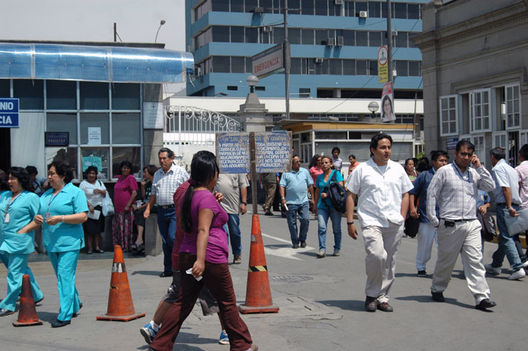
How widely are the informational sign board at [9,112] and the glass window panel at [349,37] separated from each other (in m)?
55.4

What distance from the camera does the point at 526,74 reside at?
67.3 feet

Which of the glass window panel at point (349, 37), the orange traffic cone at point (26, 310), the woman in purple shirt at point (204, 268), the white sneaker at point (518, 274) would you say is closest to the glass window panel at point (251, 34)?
the glass window panel at point (349, 37)

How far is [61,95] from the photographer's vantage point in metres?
14.6

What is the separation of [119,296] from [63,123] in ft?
25.8

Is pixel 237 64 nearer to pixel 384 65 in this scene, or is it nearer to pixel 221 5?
pixel 221 5

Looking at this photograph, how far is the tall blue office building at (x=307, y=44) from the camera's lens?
62531 mm

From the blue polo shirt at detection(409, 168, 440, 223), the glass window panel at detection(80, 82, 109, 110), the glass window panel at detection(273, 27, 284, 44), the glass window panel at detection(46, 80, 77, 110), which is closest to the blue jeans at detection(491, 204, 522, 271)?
the blue polo shirt at detection(409, 168, 440, 223)

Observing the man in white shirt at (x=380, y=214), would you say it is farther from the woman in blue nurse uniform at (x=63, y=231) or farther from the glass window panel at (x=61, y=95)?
the glass window panel at (x=61, y=95)

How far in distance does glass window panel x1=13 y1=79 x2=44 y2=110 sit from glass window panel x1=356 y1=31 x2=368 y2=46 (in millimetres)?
54681

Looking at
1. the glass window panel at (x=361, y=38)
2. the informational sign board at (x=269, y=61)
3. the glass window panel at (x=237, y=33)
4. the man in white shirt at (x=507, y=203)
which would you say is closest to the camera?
the man in white shirt at (x=507, y=203)

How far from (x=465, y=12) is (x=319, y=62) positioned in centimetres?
4234

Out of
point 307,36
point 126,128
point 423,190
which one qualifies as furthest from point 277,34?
point 423,190

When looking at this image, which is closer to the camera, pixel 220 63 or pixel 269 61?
pixel 269 61

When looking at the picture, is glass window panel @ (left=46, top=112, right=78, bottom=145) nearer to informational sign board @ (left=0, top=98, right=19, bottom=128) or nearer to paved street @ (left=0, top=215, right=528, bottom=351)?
informational sign board @ (left=0, top=98, right=19, bottom=128)
